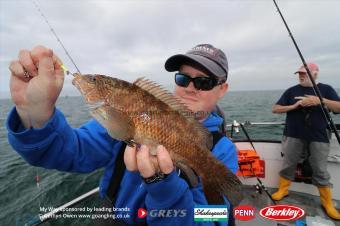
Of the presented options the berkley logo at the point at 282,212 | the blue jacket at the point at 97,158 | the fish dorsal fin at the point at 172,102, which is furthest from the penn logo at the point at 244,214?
the fish dorsal fin at the point at 172,102

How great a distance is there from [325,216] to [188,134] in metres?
5.07

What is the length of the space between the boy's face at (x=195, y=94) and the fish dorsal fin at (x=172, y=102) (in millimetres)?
575

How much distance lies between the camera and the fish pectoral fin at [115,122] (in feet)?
6.20

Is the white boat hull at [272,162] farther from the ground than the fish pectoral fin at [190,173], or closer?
closer

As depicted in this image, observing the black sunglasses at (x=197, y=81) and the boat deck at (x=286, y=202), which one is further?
the boat deck at (x=286, y=202)

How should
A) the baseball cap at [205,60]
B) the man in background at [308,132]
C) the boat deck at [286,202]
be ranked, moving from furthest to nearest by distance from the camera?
the man in background at [308,132] < the boat deck at [286,202] < the baseball cap at [205,60]

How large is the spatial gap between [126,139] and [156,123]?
0.30 metres

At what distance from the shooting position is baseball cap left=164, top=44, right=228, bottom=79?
2674 mm

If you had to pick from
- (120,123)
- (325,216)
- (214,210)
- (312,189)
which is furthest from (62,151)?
(312,189)

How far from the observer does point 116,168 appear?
8.25ft

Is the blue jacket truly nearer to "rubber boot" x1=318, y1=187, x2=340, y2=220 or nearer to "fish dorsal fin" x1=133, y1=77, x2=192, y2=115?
"fish dorsal fin" x1=133, y1=77, x2=192, y2=115

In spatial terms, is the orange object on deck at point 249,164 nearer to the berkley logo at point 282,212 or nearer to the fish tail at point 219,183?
the berkley logo at point 282,212

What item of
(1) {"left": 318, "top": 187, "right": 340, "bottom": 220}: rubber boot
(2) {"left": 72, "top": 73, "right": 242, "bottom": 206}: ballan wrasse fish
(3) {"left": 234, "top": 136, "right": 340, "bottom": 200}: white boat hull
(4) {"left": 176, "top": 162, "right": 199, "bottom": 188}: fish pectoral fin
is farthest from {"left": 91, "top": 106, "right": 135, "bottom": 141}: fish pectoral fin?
(1) {"left": 318, "top": 187, "right": 340, "bottom": 220}: rubber boot

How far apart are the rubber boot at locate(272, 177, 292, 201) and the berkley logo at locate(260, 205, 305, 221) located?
0.41 metres
